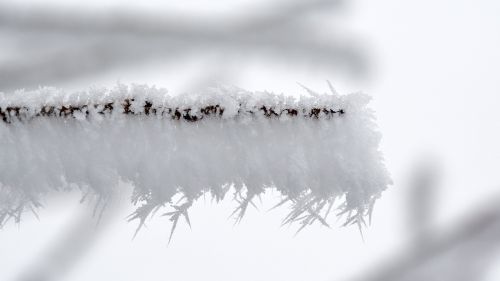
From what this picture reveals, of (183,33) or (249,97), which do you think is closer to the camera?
(249,97)

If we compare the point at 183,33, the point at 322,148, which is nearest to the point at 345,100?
the point at 322,148

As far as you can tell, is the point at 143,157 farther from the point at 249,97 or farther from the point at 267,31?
the point at 267,31

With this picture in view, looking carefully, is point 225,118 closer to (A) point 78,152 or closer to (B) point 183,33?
(A) point 78,152

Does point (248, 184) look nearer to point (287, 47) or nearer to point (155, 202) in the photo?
point (155, 202)

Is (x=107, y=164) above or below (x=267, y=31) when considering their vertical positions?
below

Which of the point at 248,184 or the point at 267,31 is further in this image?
the point at 267,31

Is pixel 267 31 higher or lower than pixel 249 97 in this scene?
higher
